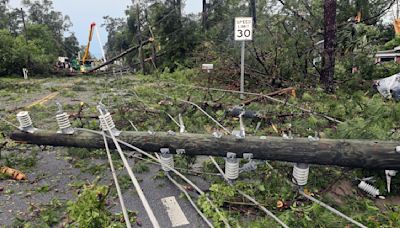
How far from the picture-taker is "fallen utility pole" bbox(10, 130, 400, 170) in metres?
2.72

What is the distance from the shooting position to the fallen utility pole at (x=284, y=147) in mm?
2723

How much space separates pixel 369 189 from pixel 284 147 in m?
0.99

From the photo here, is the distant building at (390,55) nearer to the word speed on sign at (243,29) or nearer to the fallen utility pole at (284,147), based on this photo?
the word speed on sign at (243,29)

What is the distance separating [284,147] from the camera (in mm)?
2885

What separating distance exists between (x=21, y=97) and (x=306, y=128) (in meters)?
8.97

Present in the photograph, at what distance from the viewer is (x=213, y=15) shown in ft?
71.7

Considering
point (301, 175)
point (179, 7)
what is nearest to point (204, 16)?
point (179, 7)

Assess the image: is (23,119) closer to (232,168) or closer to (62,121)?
(62,121)

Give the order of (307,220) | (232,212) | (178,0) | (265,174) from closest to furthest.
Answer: (307,220) → (232,212) → (265,174) → (178,0)

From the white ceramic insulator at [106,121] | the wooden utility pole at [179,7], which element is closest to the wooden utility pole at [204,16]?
the wooden utility pole at [179,7]

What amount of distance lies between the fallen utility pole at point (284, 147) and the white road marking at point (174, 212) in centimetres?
53

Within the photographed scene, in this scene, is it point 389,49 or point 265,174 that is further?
point 389,49

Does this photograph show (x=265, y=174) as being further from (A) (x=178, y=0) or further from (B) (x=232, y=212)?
(A) (x=178, y=0)

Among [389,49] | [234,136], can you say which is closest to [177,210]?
[234,136]
